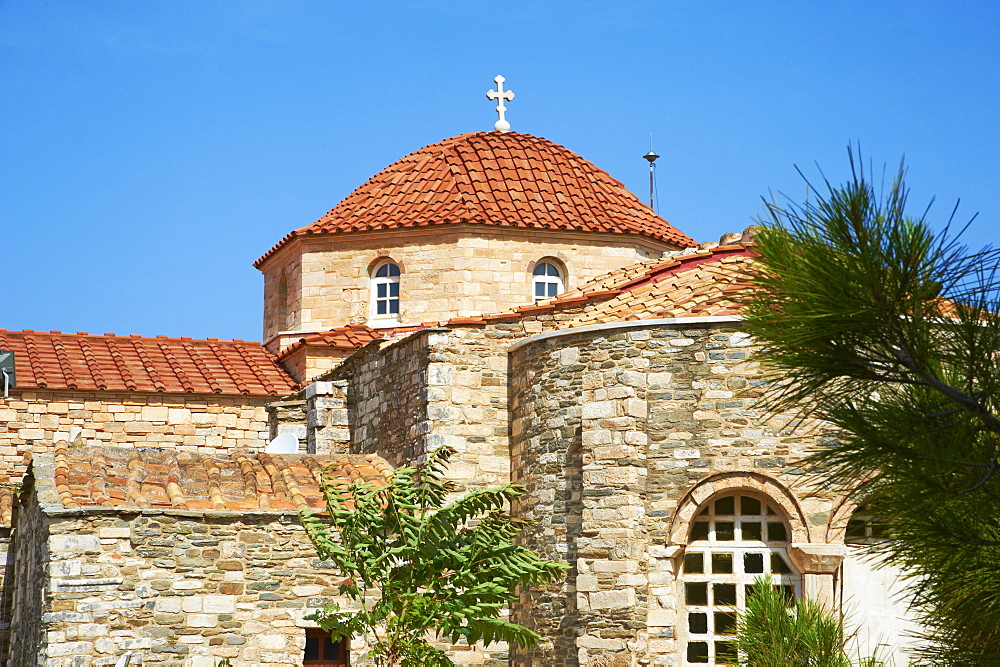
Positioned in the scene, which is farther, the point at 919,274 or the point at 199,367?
the point at 199,367

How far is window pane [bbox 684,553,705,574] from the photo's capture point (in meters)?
13.4

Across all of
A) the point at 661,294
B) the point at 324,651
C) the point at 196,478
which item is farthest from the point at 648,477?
the point at 196,478

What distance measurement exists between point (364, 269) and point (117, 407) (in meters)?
4.80

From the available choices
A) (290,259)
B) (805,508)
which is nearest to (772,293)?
(805,508)

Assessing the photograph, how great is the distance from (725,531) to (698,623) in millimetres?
999

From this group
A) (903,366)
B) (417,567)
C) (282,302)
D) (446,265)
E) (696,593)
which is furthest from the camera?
(282,302)

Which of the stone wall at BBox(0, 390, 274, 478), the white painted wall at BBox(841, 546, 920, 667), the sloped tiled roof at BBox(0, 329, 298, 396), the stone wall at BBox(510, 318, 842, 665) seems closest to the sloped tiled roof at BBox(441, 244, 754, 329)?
the stone wall at BBox(510, 318, 842, 665)

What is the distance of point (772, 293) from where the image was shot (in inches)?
231

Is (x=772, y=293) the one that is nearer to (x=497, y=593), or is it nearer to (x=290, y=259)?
(x=497, y=593)

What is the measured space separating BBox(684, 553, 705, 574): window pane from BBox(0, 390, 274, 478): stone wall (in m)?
9.70

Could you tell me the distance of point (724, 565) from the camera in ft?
43.6

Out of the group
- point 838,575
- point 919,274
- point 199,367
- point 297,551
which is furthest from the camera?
point 199,367

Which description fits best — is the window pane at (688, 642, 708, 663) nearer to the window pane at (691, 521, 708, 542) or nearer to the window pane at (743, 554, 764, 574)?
the window pane at (743, 554, 764, 574)

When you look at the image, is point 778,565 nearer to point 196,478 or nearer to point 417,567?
point 417,567
